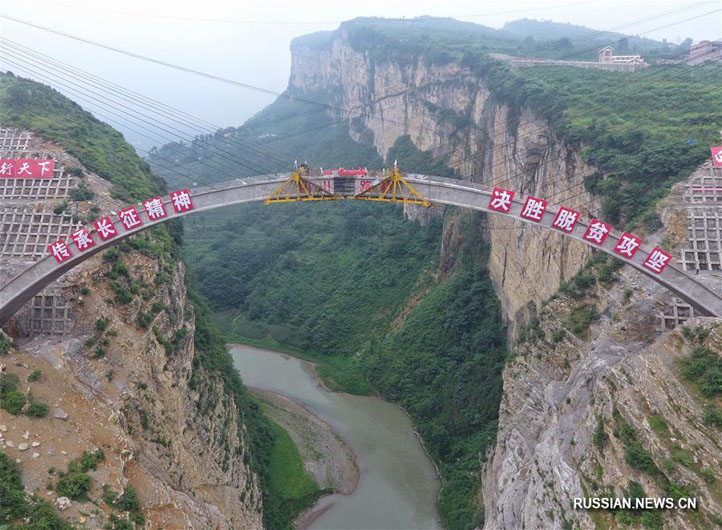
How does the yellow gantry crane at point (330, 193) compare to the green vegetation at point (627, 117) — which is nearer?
the yellow gantry crane at point (330, 193)

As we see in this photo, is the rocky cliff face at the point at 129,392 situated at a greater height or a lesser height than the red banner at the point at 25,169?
lesser

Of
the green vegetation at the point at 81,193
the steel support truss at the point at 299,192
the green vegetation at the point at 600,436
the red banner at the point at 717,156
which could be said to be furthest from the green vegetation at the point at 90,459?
the red banner at the point at 717,156

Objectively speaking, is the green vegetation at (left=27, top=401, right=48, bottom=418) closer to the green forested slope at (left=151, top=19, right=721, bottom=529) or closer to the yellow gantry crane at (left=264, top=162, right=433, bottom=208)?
the yellow gantry crane at (left=264, top=162, right=433, bottom=208)

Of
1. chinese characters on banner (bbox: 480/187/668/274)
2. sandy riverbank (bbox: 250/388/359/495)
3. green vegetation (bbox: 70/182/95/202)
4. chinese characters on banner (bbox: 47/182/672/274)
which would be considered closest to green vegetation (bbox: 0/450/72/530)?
chinese characters on banner (bbox: 47/182/672/274)

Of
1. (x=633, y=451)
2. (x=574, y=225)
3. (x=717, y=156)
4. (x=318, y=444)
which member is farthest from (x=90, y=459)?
(x=717, y=156)

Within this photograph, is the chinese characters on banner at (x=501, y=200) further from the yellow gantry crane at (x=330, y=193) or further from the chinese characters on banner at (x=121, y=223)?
the chinese characters on banner at (x=121, y=223)

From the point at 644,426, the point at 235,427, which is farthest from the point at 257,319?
the point at 644,426

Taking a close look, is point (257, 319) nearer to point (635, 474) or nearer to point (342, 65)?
point (635, 474)
